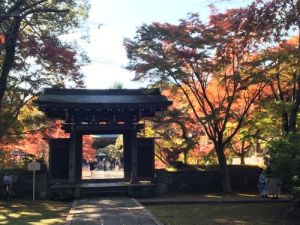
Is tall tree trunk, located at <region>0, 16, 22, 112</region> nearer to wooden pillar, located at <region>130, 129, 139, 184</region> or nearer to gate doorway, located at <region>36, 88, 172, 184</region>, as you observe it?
gate doorway, located at <region>36, 88, 172, 184</region>

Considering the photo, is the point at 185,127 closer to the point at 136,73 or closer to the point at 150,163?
the point at 150,163

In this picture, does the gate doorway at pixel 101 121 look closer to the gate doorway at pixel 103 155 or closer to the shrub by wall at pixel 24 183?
the shrub by wall at pixel 24 183

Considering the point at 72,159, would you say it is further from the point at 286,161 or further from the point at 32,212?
the point at 286,161

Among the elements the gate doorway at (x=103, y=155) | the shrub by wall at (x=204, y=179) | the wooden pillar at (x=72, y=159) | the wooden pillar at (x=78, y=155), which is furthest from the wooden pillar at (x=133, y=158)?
the gate doorway at (x=103, y=155)

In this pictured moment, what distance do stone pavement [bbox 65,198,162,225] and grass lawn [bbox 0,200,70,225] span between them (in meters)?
0.61

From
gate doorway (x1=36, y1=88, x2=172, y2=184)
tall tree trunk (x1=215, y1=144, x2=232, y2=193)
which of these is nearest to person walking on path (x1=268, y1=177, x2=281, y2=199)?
tall tree trunk (x1=215, y1=144, x2=232, y2=193)

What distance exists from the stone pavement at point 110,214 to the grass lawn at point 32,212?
0.61 m

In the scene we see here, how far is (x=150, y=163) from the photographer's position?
2347cm

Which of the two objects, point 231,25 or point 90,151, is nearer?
point 231,25

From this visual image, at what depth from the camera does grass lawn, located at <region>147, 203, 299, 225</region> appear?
13.2 m

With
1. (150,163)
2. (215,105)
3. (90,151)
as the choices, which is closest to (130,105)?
(150,163)

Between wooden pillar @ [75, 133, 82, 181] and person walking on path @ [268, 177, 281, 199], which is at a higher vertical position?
wooden pillar @ [75, 133, 82, 181]

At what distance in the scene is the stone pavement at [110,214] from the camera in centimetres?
1248

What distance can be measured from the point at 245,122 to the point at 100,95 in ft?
27.7
